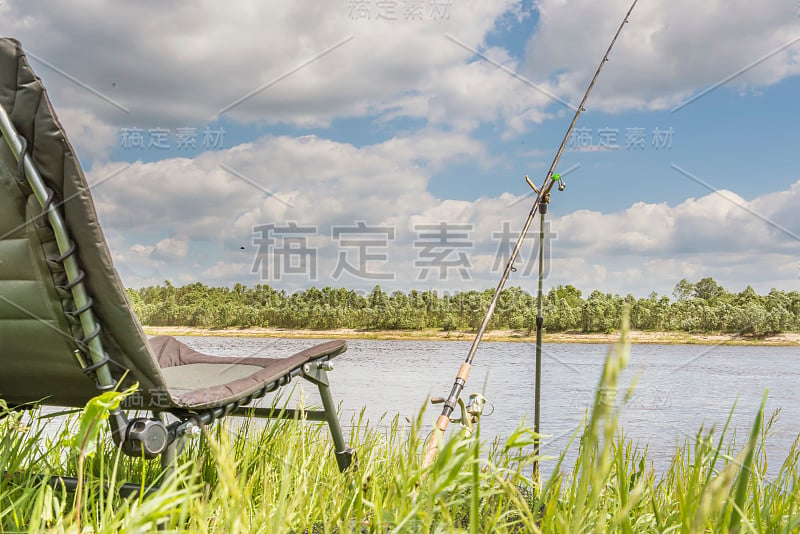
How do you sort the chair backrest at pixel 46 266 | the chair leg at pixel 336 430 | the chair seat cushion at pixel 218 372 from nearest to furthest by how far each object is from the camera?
the chair backrest at pixel 46 266 → the chair seat cushion at pixel 218 372 → the chair leg at pixel 336 430

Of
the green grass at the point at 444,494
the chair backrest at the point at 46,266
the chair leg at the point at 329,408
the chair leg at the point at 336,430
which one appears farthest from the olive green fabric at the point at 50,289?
the chair leg at the point at 336,430

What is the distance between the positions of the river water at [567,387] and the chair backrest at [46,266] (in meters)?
1.97

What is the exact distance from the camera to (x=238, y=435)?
2.21 meters

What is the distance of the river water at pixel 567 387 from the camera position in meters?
5.34

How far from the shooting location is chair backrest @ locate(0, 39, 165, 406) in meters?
1.26

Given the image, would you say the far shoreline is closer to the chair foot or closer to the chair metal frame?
the chair foot

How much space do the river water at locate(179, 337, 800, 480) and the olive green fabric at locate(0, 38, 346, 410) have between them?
1.89 metres

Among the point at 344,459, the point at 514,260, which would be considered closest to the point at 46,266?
the point at 344,459

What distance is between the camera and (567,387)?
29.7ft

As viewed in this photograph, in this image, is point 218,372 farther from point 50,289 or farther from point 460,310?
point 460,310

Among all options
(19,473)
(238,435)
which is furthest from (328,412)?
(19,473)

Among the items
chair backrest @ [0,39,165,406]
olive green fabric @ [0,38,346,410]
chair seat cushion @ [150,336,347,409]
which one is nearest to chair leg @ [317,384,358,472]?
chair seat cushion @ [150,336,347,409]

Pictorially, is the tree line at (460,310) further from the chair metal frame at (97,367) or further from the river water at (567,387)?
the chair metal frame at (97,367)

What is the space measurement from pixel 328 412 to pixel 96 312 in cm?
97
